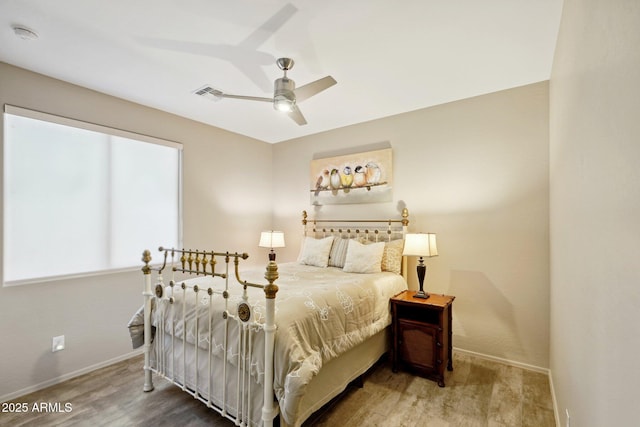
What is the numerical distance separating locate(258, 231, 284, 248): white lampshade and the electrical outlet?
2.37 metres

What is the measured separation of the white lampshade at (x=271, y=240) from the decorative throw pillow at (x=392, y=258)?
170cm

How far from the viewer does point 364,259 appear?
10.7 feet

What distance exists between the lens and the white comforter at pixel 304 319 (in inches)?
66.7

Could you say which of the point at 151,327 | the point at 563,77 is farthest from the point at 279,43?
the point at 151,327

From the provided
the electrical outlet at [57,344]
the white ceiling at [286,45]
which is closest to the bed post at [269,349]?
the white ceiling at [286,45]

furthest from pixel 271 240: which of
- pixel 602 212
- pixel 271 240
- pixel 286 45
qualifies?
pixel 602 212

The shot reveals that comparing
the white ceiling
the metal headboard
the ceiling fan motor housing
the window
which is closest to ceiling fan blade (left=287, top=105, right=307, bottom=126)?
the ceiling fan motor housing

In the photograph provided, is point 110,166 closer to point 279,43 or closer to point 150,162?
point 150,162

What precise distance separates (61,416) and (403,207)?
11.9 feet

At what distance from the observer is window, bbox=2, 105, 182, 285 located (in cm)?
255

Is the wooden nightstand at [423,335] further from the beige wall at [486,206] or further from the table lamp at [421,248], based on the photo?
the beige wall at [486,206]

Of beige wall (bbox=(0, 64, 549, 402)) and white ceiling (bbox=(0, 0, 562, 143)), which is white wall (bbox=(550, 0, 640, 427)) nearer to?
white ceiling (bbox=(0, 0, 562, 143))

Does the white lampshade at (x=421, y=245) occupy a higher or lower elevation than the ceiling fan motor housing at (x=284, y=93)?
lower

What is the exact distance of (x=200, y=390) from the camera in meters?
2.15
